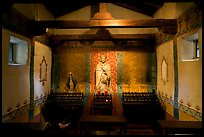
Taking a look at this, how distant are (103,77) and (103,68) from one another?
0.41m

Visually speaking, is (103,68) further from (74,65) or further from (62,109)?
(62,109)

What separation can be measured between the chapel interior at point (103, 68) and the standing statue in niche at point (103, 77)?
4cm

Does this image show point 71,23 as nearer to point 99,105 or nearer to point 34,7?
point 34,7

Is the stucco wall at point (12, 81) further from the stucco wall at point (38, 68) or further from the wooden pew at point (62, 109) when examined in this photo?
the wooden pew at point (62, 109)

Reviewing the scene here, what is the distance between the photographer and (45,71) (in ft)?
28.4

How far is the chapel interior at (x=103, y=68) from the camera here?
5262 millimetres

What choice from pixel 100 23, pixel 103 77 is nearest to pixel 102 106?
pixel 103 77

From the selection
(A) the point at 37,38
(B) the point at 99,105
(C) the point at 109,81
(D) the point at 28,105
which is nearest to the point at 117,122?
(D) the point at 28,105

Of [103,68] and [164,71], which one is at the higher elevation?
[103,68]

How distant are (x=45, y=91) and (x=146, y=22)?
Answer: 178 inches

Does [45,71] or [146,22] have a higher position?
[146,22]

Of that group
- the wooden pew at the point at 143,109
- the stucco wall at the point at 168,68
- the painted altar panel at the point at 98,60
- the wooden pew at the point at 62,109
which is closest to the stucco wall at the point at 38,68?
the wooden pew at the point at 62,109

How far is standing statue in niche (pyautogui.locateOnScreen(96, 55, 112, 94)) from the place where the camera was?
9.76m

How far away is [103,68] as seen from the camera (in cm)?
997
